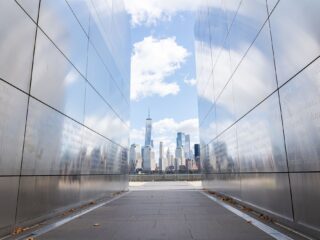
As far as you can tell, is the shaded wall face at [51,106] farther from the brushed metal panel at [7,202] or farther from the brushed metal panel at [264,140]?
the brushed metal panel at [264,140]

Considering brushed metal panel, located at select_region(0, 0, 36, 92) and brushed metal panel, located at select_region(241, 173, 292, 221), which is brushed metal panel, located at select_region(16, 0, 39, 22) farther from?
brushed metal panel, located at select_region(241, 173, 292, 221)

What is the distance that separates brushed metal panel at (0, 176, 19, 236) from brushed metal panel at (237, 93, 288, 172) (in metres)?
7.03

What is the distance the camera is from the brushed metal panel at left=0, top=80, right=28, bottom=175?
276 inches

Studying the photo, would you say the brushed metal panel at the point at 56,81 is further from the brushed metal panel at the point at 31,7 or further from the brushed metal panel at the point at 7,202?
the brushed metal panel at the point at 7,202

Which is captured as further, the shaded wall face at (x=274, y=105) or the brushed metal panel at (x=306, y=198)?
the shaded wall face at (x=274, y=105)

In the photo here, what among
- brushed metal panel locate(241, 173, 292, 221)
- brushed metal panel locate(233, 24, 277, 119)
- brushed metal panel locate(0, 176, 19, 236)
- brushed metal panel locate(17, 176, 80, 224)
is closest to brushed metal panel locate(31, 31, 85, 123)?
brushed metal panel locate(17, 176, 80, 224)

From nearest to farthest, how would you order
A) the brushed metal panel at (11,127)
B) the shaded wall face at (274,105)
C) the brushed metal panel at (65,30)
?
the shaded wall face at (274,105) < the brushed metal panel at (11,127) < the brushed metal panel at (65,30)

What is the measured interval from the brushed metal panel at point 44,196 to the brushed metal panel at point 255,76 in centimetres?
747

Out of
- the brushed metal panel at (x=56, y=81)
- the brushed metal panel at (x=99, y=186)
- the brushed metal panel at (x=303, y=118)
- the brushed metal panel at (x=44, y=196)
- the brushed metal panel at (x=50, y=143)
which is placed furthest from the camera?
the brushed metal panel at (x=99, y=186)

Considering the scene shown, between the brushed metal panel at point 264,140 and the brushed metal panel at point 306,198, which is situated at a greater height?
the brushed metal panel at point 264,140

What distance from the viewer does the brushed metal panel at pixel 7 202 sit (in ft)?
22.5

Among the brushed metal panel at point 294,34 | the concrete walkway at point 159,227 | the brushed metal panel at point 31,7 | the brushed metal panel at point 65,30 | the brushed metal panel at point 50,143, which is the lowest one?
the concrete walkway at point 159,227

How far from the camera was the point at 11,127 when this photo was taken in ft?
24.3

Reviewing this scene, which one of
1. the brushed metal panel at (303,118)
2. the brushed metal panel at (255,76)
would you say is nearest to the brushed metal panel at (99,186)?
the brushed metal panel at (255,76)
